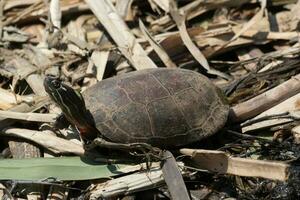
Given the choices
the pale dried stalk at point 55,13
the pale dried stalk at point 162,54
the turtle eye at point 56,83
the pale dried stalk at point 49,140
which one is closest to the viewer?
the turtle eye at point 56,83

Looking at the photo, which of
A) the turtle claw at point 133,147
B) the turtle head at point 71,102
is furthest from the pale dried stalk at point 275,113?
the turtle head at point 71,102

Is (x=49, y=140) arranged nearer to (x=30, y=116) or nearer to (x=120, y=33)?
(x=30, y=116)

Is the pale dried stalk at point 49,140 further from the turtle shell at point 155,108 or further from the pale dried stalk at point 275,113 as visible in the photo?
the pale dried stalk at point 275,113

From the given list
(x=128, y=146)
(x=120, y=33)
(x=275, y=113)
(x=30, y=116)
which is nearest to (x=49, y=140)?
(x=30, y=116)

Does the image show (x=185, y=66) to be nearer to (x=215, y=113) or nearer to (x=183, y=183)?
(x=215, y=113)

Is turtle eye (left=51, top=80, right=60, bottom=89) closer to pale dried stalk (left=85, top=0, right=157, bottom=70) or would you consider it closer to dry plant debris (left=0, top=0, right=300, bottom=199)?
dry plant debris (left=0, top=0, right=300, bottom=199)

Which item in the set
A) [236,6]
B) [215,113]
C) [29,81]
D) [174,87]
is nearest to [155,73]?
[174,87]
